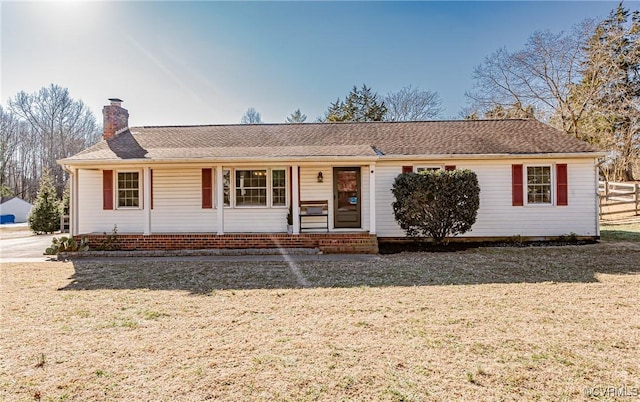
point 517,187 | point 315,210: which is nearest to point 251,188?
point 315,210

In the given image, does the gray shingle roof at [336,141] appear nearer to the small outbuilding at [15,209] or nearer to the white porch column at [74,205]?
the white porch column at [74,205]

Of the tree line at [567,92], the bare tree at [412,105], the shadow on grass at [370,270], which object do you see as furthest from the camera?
the bare tree at [412,105]

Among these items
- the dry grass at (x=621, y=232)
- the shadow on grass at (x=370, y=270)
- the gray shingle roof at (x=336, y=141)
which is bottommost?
the shadow on grass at (x=370, y=270)

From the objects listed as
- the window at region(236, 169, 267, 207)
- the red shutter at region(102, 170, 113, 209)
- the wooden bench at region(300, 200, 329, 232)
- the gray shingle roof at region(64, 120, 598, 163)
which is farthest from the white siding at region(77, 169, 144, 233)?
the wooden bench at region(300, 200, 329, 232)

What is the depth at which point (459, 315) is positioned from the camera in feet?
15.0

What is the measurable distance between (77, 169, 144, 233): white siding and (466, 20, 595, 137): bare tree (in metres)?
25.5

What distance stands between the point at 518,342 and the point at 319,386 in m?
2.32

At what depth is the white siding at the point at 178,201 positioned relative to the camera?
1089 centimetres

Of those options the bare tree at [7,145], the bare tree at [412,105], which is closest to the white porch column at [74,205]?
the bare tree at [412,105]

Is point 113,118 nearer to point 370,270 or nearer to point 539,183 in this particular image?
point 370,270

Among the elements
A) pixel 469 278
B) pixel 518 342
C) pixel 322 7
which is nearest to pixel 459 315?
pixel 518 342

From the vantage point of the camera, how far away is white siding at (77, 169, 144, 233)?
10.9 m

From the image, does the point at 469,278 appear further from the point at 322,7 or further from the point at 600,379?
the point at 322,7

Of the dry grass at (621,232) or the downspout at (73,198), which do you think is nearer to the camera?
the downspout at (73,198)
